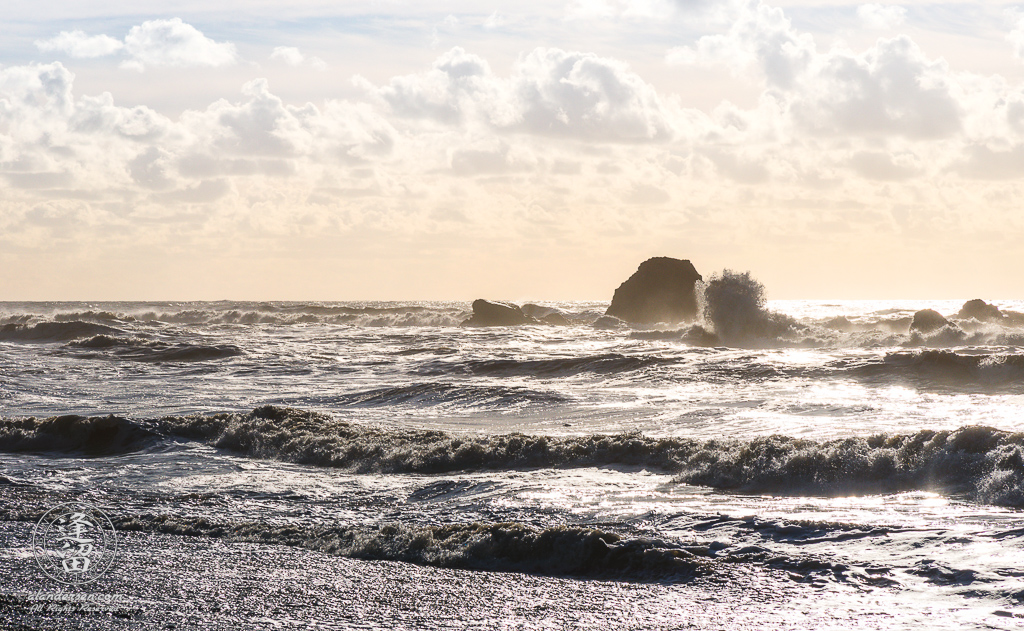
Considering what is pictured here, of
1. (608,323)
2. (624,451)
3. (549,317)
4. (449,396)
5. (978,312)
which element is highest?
(978,312)

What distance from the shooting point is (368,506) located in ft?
28.8

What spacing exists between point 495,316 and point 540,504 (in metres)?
50.9

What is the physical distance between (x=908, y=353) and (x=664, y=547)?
707 inches

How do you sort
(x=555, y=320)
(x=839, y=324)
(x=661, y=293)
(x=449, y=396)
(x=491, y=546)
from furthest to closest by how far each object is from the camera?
(x=555, y=320) → (x=661, y=293) → (x=839, y=324) → (x=449, y=396) → (x=491, y=546)

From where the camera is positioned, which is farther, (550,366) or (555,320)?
(555,320)

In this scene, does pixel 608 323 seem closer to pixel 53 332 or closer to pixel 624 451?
pixel 53 332

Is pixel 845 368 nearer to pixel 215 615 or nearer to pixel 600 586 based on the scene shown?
pixel 600 586

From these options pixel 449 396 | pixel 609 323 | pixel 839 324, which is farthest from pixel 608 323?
pixel 449 396

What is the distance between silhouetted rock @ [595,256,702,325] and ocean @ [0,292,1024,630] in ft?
137

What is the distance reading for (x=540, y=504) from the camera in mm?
8602

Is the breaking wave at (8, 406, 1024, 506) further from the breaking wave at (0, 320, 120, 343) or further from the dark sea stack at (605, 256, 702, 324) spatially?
the dark sea stack at (605, 256, 702, 324)

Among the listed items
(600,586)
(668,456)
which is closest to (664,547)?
(600,586)

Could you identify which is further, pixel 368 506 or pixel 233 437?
pixel 233 437

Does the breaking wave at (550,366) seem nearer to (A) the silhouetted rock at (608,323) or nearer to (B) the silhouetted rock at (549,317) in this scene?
(A) the silhouetted rock at (608,323)
